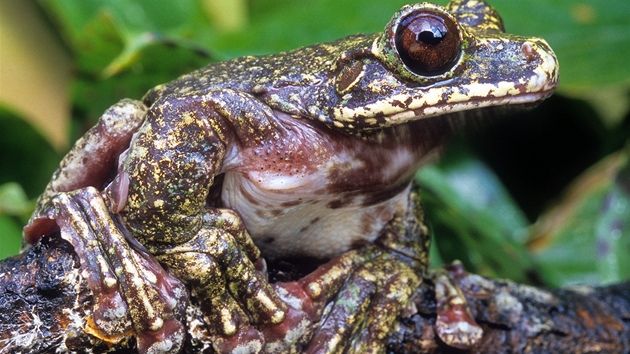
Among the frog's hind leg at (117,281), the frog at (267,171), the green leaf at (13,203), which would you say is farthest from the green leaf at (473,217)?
the green leaf at (13,203)

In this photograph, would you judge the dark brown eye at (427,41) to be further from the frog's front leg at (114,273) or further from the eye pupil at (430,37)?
the frog's front leg at (114,273)

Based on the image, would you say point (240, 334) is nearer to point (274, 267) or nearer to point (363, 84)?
point (274, 267)

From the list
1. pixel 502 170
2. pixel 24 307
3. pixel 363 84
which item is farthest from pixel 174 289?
pixel 502 170

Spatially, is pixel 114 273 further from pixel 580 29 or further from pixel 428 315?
pixel 580 29

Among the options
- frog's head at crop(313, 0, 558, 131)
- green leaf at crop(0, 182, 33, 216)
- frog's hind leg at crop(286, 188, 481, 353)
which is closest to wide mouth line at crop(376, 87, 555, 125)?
frog's head at crop(313, 0, 558, 131)

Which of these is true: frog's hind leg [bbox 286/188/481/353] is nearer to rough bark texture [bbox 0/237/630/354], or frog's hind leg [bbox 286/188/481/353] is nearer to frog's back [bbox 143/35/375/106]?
rough bark texture [bbox 0/237/630/354]

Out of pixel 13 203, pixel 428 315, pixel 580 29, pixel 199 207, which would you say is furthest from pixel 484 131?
pixel 13 203
